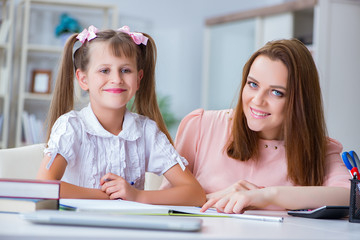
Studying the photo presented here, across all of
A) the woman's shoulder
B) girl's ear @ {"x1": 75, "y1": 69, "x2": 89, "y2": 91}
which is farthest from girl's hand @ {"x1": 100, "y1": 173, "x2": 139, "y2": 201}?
the woman's shoulder

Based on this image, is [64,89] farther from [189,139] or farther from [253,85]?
[253,85]

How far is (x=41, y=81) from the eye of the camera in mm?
4812

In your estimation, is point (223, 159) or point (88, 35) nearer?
point (88, 35)

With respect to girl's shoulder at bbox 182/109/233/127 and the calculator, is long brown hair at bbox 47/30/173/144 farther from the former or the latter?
the calculator

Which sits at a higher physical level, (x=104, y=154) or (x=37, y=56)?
(x=37, y=56)

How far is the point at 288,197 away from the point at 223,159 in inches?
16.1

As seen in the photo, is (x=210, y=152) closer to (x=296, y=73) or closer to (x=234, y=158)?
(x=234, y=158)

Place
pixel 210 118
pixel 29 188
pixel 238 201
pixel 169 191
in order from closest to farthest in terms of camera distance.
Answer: pixel 29 188
pixel 238 201
pixel 169 191
pixel 210 118

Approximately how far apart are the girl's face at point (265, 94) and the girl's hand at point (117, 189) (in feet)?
1.45

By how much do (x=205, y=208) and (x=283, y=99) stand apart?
0.52 m

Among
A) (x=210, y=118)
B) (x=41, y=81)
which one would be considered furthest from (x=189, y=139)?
(x=41, y=81)

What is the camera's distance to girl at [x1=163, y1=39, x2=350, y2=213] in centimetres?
152

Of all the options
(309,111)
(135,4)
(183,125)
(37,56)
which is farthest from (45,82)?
(309,111)

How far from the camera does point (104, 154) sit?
1.53 m
